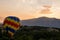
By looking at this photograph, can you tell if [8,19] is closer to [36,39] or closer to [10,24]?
[10,24]

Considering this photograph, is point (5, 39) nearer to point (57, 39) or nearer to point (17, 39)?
point (17, 39)

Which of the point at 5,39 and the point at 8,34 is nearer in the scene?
the point at 5,39

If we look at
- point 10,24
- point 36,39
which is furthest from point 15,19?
point 36,39

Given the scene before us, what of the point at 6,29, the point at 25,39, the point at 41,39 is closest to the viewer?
the point at 25,39

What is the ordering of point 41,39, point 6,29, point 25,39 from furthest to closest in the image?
point 6,29 < point 41,39 < point 25,39

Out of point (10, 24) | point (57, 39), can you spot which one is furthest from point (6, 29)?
point (57, 39)

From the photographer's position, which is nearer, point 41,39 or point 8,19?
point 41,39
